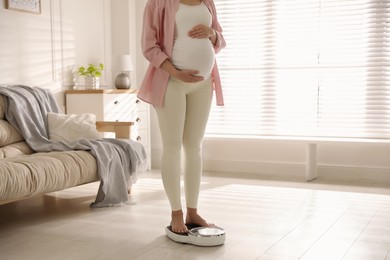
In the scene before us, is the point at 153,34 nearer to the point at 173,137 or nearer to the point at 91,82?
the point at 173,137

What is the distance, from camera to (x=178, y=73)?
2.44 metres

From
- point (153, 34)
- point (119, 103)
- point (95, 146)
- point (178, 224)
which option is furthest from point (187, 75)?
point (119, 103)

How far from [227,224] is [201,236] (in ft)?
1.73

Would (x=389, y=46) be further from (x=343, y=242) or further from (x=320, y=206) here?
(x=343, y=242)

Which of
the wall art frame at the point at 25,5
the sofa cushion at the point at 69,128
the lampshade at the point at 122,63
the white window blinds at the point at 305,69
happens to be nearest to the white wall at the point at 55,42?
the wall art frame at the point at 25,5

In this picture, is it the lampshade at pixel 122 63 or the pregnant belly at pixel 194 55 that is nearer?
the pregnant belly at pixel 194 55

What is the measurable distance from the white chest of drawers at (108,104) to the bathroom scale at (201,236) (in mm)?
1942

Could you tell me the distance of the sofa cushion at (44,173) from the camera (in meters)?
A: 2.72

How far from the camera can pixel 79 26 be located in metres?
4.95

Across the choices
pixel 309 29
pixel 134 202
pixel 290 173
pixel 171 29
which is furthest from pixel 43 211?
pixel 309 29

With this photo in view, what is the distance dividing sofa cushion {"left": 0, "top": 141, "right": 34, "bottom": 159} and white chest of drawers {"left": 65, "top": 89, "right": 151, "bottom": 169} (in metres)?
1.03

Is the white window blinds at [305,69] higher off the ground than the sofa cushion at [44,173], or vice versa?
the white window blinds at [305,69]

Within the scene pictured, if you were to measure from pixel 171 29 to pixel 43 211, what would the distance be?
165 centimetres

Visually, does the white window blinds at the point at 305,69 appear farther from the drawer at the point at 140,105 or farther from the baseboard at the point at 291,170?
the drawer at the point at 140,105
